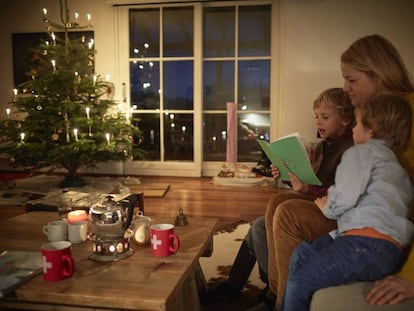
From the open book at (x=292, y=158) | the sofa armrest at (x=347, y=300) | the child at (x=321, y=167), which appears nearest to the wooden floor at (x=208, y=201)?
the child at (x=321, y=167)

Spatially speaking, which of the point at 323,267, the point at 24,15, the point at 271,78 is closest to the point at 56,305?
the point at 323,267

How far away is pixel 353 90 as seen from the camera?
4.53ft

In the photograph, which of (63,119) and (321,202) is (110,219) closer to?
(321,202)

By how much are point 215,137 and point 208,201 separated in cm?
141

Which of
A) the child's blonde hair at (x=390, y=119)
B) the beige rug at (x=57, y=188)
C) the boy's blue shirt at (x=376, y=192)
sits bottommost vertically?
the beige rug at (x=57, y=188)

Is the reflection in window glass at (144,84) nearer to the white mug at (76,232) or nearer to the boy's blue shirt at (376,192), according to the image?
the white mug at (76,232)

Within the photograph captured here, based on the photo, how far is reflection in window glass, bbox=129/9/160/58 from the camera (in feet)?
15.0

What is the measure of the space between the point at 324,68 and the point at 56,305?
12.4ft

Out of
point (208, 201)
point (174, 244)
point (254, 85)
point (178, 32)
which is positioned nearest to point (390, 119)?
point (174, 244)

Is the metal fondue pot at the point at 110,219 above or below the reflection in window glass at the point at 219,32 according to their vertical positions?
below

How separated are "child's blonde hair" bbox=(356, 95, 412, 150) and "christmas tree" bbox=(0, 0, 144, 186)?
2778mm

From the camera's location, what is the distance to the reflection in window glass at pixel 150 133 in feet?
15.4

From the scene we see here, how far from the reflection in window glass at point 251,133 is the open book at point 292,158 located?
115 inches

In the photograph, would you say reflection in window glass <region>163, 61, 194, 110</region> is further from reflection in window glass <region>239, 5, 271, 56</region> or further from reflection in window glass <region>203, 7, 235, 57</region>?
reflection in window glass <region>239, 5, 271, 56</region>
